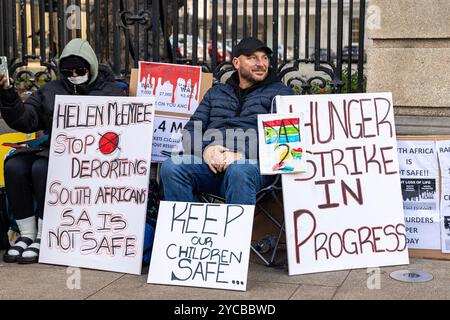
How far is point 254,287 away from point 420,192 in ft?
4.88

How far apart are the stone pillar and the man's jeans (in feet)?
4.16

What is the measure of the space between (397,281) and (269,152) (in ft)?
3.80

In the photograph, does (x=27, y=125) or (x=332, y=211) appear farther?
(x=27, y=125)

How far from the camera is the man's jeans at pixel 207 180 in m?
4.58

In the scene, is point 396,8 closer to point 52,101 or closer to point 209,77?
point 209,77

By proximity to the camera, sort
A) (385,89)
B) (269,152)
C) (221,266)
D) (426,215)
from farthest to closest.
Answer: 1. (385,89)
2. (426,215)
3. (269,152)
4. (221,266)

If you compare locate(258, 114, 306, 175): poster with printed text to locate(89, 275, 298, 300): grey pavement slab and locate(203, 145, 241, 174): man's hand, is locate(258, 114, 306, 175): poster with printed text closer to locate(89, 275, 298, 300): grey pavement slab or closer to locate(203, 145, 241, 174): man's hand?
locate(203, 145, 241, 174): man's hand

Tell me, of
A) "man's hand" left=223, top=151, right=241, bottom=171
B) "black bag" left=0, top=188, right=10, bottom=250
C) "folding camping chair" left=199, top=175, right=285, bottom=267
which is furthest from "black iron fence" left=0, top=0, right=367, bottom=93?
"black bag" left=0, top=188, right=10, bottom=250

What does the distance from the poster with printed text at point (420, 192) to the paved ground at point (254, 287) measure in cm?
24

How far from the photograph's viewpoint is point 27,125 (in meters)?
5.21

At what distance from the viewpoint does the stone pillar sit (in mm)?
5230

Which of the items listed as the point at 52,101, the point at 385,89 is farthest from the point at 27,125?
the point at 385,89

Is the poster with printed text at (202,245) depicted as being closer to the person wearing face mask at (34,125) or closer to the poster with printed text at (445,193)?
the person wearing face mask at (34,125)

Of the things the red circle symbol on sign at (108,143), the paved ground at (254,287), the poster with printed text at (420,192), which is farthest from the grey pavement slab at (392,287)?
the red circle symbol on sign at (108,143)
